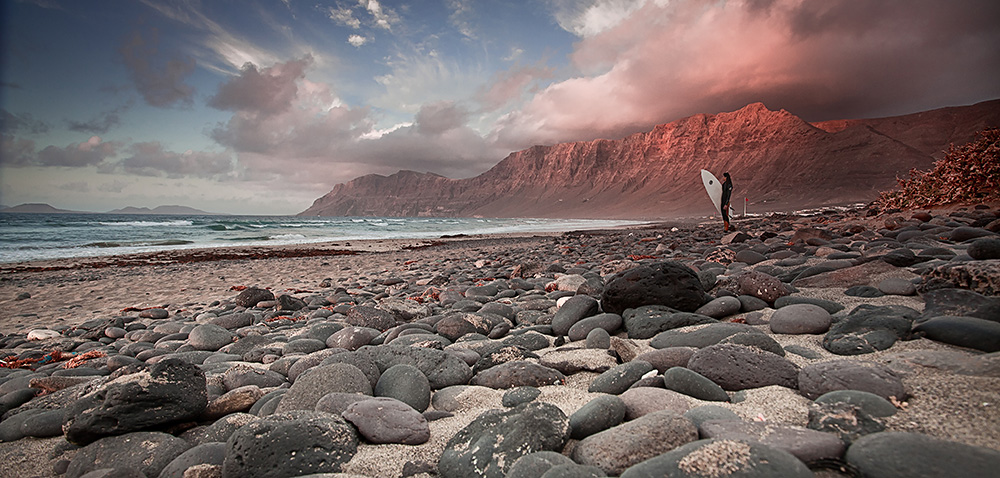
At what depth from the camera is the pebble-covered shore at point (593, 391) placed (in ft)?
4.35

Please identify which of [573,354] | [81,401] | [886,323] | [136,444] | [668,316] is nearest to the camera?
[136,444]

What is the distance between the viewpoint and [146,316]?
19.6 feet

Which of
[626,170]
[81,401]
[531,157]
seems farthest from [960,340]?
[531,157]

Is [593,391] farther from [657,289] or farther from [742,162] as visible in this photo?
[742,162]

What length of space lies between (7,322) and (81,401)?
257 inches

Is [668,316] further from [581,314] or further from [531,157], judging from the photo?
[531,157]

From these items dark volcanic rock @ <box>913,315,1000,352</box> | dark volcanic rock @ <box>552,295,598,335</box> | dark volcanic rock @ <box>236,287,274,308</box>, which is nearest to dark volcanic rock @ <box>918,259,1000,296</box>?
dark volcanic rock @ <box>913,315,1000,352</box>

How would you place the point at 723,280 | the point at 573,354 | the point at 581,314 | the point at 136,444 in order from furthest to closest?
1. the point at 723,280
2. the point at 581,314
3. the point at 573,354
4. the point at 136,444

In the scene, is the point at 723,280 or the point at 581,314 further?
the point at 723,280

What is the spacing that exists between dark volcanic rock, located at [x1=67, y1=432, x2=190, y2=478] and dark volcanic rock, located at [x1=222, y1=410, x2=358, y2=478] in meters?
0.45

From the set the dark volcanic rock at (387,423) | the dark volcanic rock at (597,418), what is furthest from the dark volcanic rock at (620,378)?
the dark volcanic rock at (387,423)

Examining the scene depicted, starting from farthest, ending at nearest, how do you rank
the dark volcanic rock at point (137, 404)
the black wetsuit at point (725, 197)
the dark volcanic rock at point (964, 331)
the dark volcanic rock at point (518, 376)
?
the black wetsuit at point (725, 197) → the dark volcanic rock at point (518, 376) → the dark volcanic rock at point (137, 404) → the dark volcanic rock at point (964, 331)

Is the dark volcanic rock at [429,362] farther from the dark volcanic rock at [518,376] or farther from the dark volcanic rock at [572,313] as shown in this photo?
the dark volcanic rock at [572,313]

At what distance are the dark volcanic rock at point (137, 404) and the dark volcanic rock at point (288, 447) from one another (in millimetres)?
674
